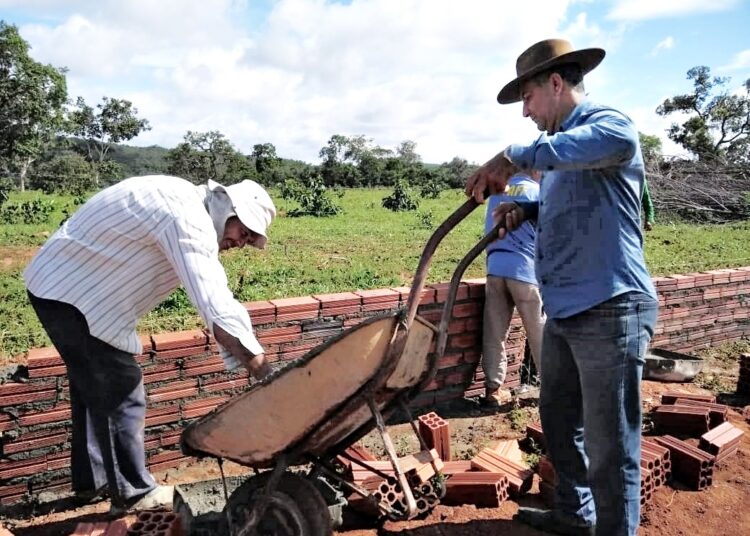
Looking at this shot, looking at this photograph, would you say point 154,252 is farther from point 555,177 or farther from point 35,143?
point 35,143

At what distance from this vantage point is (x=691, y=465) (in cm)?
338

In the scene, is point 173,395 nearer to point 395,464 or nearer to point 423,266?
point 395,464

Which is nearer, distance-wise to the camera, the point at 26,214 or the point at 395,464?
the point at 395,464

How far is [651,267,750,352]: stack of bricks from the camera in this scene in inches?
217

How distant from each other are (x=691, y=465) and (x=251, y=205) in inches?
111

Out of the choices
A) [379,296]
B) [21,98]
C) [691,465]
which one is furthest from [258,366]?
[21,98]

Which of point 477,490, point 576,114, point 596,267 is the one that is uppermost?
point 576,114

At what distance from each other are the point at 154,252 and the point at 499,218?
1.57 meters

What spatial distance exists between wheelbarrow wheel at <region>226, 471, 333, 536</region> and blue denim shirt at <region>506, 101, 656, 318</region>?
4.09 ft

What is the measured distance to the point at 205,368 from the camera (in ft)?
11.5

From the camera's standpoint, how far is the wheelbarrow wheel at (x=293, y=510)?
2.30 m

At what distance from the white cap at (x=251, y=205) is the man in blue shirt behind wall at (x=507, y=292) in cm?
187

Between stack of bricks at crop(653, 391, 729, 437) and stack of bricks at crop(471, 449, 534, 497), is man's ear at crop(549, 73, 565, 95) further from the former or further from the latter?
stack of bricks at crop(653, 391, 729, 437)

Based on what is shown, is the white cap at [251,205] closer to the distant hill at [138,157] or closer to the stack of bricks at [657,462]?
the stack of bricks at [657,462]
